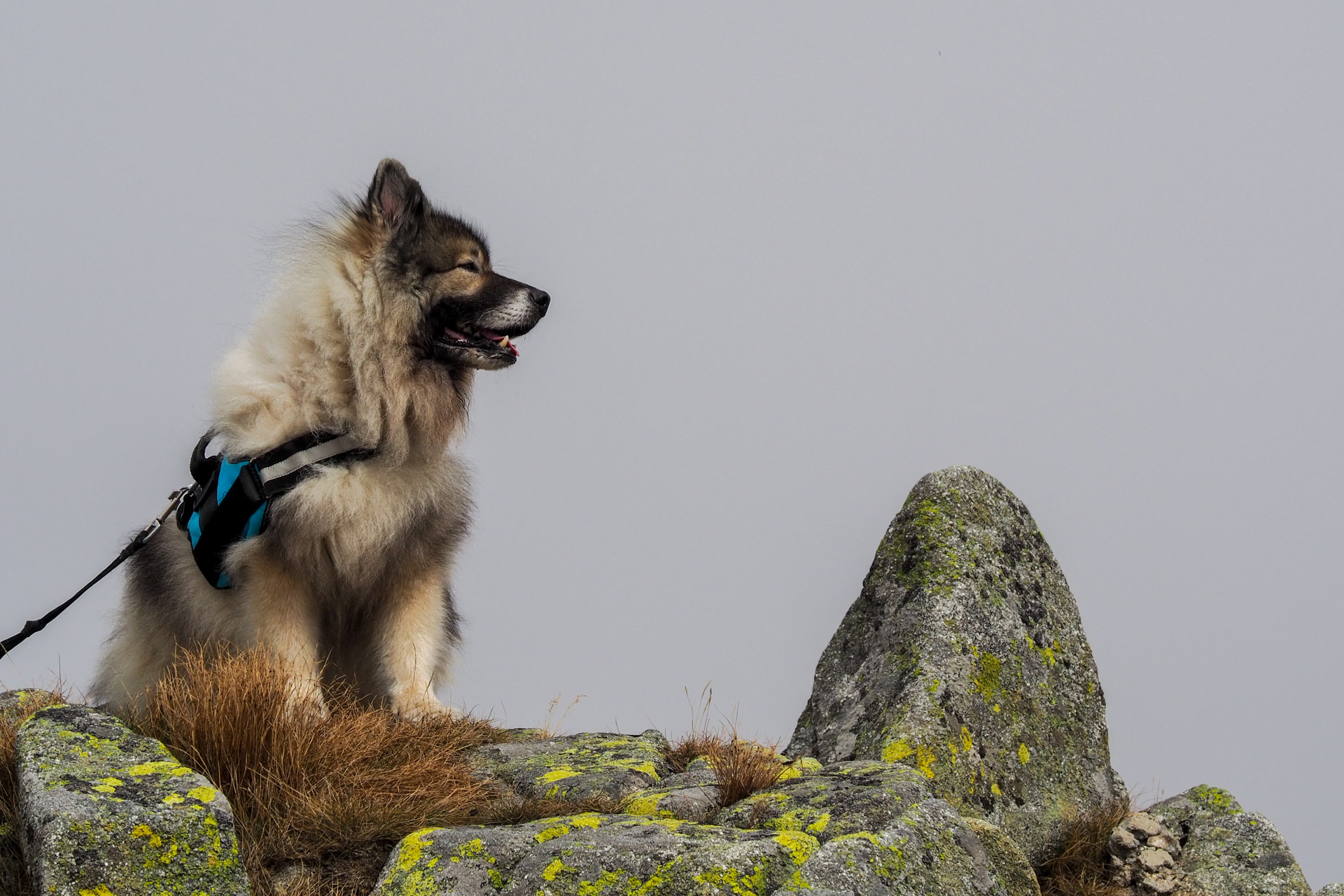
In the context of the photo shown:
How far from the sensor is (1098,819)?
589 centimetres

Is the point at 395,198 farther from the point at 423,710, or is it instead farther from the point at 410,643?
the point at 423,710

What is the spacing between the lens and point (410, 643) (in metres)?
5.89

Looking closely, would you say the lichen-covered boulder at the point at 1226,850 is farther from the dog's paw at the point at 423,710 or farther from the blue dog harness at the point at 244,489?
the blue dog harness at the point at 244,489

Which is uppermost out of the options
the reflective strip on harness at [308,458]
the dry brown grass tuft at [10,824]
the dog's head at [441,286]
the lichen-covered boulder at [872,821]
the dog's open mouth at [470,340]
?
the dog's head at [441,286]

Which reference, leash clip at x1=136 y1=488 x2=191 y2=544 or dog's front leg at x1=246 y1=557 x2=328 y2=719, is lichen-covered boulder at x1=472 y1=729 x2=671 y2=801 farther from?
leash clip at x1=136 y1=488 x2=191 y2=544

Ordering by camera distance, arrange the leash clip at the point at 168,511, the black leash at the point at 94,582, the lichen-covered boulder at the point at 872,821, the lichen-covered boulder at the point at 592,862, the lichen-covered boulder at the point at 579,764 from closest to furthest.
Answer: the lichen-covered boulder at the point at 592,862, the lichen-covered boulder at the point at 872,821, the lichen-covered boulder at the point at 579,764, the black leash at the point at 94,582, the leash clip at the point at 168,511

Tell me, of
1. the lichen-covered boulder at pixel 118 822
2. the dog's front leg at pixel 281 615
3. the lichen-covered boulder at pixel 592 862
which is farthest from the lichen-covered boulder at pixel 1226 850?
the lichen-covered boulder at pixel 118 822

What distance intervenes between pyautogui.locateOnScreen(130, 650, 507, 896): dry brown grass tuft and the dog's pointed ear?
7.95ft

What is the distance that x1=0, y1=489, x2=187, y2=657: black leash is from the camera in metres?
5.31

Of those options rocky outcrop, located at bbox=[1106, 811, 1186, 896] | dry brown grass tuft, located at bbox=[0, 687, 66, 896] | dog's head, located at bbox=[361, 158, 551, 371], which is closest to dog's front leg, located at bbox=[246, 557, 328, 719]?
dry brown grass tuft, located at bbox=[0, 687, 66, 896]

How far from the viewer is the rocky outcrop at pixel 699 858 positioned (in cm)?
352

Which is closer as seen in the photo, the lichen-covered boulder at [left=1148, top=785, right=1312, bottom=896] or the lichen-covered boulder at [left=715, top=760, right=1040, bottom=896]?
the lichen-covered boulder at [left=715, top=760, right=1040, bottom=896]

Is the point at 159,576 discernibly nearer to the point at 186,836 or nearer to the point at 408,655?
the point at 408,655

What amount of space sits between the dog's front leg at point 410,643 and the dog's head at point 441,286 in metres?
1.20
